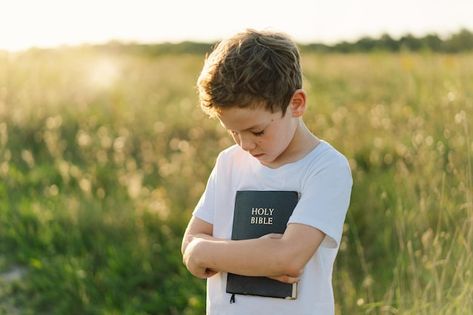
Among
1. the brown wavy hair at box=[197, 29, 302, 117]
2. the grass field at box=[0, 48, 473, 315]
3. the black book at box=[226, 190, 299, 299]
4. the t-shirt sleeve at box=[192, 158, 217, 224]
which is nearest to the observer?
the brown wavy hair at box=[197, 29, 302, 117]

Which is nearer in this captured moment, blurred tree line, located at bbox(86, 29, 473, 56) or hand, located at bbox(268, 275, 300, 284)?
hand, located at bbox(268, 275, 300, 284)

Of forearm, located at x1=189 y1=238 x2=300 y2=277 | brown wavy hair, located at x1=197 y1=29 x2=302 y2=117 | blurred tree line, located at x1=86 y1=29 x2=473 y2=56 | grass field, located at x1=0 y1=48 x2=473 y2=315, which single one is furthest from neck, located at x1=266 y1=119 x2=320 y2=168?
blurred tree line, located at x1=86 y1=29 x2=473 y2=56

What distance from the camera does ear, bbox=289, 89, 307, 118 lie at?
2.45m

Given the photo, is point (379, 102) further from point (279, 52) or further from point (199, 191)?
point (279, 52)

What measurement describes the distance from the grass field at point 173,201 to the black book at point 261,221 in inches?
49.6

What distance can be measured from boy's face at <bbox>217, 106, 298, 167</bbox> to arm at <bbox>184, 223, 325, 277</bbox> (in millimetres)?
217

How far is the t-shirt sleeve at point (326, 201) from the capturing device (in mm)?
2410

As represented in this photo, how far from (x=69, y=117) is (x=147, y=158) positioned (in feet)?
6.28

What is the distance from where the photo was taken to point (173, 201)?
20.0 feet

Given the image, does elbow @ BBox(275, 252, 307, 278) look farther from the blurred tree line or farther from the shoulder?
the blurred tree line

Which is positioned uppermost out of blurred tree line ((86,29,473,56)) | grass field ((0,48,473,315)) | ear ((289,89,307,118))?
blurred tree line ((86,29,473,56))

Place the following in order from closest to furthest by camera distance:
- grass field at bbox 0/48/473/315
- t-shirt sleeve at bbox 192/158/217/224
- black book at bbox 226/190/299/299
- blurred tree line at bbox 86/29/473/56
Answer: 1. black book at bbox 226/190/299/299
2. t-shirt sleeve at bbox 192/158/217/224
3. grass field at bbox 0/48/473/315
4. blurred tree line at bbox 86/29/473/56

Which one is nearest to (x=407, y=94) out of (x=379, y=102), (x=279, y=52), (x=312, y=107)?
(x=379, y=102)

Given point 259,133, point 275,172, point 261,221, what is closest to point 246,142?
point 259,133
